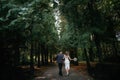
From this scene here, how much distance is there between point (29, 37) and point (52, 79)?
4.89 m

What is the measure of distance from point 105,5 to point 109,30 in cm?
520

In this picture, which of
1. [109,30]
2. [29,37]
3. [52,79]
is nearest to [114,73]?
[109,30]

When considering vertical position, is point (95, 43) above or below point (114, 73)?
above

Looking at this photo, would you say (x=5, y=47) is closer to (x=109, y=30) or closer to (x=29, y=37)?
(x=29, y=37)

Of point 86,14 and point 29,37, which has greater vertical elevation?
point 86,14

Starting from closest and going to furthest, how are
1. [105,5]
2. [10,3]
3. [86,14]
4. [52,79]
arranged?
[10,3], [52,79], [105,5], [86,14]

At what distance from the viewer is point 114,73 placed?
21234 mm

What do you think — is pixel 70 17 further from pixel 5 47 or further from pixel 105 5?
pixel 5 47

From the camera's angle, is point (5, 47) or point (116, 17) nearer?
point (5, 47)

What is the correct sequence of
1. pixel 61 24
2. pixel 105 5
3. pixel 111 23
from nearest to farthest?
1. pixel 105 5
2. pixel 111 23
3. pixel 61 24

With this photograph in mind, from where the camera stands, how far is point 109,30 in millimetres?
24062

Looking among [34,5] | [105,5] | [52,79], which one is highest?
[105,5]

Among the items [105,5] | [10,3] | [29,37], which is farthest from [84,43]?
[10,3]

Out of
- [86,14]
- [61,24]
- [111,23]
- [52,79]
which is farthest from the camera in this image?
[61,24]
